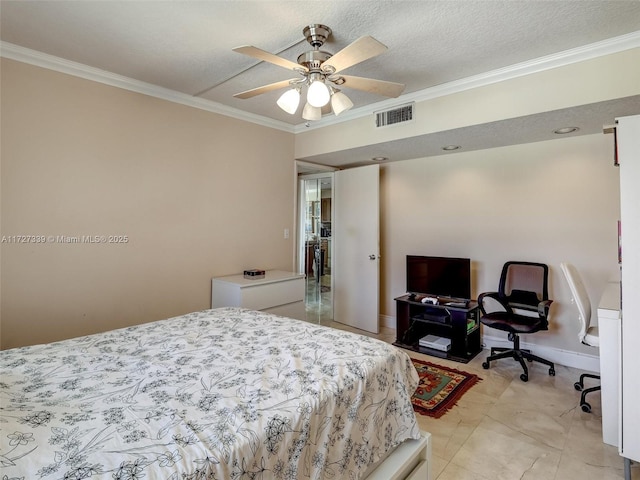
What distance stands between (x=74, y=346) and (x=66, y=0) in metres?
1.82

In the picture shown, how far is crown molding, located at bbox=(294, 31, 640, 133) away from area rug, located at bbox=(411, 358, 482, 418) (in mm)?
2450

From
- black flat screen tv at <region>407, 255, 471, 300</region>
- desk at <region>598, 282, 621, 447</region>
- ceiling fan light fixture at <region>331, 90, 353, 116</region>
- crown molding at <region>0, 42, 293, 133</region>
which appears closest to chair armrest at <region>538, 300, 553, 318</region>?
black flat screen tv at <region>407, 255, 471, 300</region>

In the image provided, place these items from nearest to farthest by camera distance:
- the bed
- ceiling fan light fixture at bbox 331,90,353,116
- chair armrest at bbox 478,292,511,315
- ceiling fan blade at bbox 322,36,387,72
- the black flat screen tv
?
the bed, ceiling fan blade at bbox 322,36,387,72, ceiling fan light fixture at bbox 331,90,353,116, chair armrest at bbox 478,292,511,315, the black flat screen tv

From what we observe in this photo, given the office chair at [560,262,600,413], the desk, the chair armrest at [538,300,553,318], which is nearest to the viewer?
the desk

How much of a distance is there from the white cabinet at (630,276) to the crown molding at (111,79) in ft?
10.1

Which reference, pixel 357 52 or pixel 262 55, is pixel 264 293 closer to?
pixel 262 55

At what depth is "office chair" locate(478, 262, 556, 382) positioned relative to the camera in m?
3.00

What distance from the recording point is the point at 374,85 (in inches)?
81.5

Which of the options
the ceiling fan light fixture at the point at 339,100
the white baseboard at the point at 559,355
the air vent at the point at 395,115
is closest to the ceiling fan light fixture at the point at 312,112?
the ceiling fan light fixture at the point at 339,100

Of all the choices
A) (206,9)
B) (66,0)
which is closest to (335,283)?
(206,9)

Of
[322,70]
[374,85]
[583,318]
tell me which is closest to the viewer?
[322,70]

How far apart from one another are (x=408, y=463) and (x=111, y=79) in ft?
10.7

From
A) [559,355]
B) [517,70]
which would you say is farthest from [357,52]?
[559,355]

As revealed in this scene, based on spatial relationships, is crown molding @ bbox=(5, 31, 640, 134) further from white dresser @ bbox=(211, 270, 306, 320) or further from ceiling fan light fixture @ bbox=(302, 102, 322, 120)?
white dresser @ bbox=(211, 270, 306, 320)
